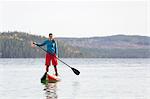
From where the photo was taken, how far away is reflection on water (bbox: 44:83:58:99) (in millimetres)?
18808

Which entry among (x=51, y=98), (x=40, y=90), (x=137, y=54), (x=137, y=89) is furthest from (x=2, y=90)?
(x=137, y=54)

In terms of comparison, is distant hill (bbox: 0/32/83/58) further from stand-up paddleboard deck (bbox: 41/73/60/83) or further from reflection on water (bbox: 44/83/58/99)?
reflection on water (bbox: 44/83/58/99)

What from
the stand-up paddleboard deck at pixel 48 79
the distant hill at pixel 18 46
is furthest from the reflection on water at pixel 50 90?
the distant hill at pixel 18 46

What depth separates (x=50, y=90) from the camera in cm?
2122

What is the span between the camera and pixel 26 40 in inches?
6142

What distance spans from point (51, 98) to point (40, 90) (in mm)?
2997

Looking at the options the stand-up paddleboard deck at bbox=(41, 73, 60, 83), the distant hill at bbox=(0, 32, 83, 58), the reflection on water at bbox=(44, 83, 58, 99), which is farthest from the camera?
the distant hill at bbox=(0, 32, 83, 58)

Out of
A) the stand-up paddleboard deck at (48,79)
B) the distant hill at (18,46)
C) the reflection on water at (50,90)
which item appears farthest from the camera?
the distant hill at (18,46)

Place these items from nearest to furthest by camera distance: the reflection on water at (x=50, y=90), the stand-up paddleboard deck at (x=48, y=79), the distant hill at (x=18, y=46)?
the reflection on water at (x=50, y=90) → the stand-up paddleboard deck at (x=48, y=79) → the distant hill at (x=18, y=46)

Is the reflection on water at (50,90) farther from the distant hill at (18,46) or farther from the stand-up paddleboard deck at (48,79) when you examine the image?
the distant hill at (18,46)

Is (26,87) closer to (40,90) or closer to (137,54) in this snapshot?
(40,90)

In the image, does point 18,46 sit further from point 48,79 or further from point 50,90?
point 50,90

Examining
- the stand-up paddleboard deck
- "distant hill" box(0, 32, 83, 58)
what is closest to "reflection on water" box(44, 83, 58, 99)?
the stand-up paddleboard deck

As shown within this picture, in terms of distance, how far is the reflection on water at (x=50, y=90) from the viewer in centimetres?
1881
